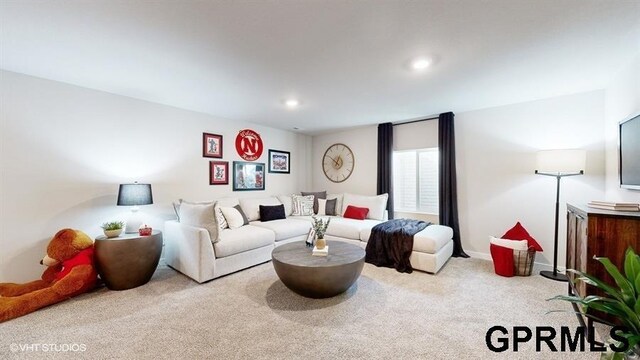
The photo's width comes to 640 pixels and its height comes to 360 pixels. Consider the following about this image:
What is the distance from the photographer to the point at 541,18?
1.74 meters

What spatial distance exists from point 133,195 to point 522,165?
5.08 metres

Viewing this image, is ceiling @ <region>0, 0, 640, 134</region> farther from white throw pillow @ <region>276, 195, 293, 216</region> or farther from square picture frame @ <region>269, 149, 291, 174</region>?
white throw pillow @ <region>276, 195, 293, 216</region>

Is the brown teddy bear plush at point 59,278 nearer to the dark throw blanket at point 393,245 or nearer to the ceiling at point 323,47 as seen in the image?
the ceiling at point 323,47

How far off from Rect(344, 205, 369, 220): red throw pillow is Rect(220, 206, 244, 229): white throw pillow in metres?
1.86

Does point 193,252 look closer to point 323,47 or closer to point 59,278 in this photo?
point 59,278

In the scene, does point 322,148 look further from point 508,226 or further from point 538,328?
point 538,328

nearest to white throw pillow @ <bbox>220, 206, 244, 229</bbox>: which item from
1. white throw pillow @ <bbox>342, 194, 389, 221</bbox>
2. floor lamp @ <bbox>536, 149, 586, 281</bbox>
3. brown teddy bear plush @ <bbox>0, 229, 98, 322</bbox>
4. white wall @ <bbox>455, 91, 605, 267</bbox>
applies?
brown teddy bear plush @ <bbox>0, 229, 98, 322</bbox>

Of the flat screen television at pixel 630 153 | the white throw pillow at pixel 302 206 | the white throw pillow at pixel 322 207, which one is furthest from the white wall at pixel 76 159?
the flat screen television at pixel 630 153

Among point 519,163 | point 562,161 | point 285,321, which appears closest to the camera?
point 285,321

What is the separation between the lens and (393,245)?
3420 millimetres

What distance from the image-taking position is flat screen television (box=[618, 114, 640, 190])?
82.6 inches

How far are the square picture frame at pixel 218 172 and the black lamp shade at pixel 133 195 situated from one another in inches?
46.2

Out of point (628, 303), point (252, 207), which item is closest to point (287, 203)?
point (252, 207)

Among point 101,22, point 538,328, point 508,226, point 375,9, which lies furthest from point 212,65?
point 508,226
